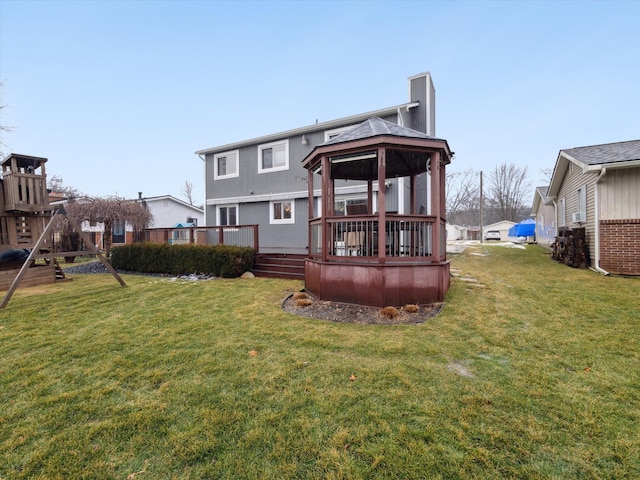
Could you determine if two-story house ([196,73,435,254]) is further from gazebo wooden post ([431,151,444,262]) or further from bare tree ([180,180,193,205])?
bare tree ([180,180,193,205])

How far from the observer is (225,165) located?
45.0 ft

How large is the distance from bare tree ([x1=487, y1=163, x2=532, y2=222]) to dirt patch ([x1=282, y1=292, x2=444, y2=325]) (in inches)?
1884

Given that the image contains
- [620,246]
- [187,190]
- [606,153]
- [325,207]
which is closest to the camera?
[325,207]

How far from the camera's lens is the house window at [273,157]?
1201cm

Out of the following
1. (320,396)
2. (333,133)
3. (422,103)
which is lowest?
(320,396)

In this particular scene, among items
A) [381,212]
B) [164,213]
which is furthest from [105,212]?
[381,212]

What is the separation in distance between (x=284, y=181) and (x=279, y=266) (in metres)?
4.37

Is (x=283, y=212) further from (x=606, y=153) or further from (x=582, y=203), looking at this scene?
(x=606, y=153)

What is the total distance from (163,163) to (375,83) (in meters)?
30.5

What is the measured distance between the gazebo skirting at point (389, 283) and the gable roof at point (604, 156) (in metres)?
6.42

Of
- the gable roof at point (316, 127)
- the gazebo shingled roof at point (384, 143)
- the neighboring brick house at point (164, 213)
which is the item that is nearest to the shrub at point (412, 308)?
the gazebo shingled roof at point (384, 143)

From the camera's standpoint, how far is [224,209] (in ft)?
45.4

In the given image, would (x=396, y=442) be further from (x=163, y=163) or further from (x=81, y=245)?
(x=163, y=163)

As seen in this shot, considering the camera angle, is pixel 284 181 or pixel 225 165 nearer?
pixel 284 181
